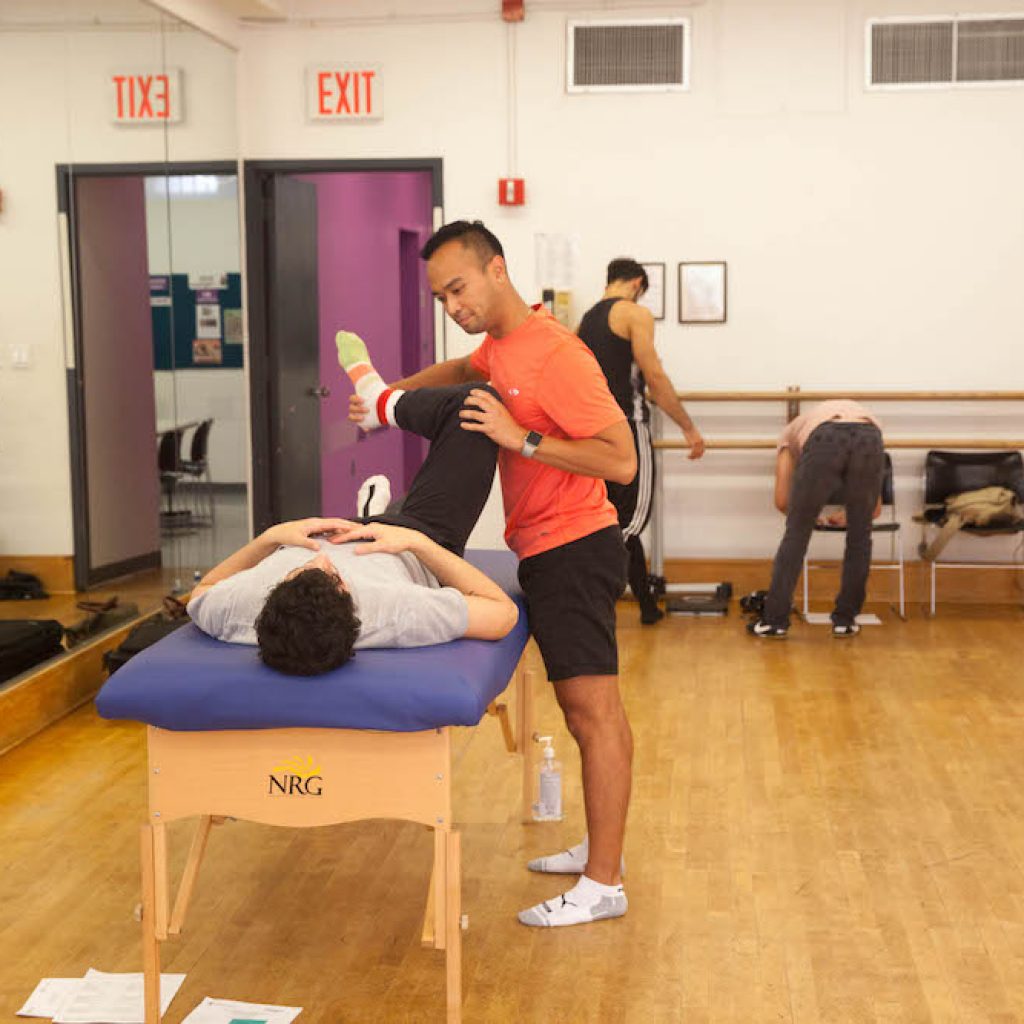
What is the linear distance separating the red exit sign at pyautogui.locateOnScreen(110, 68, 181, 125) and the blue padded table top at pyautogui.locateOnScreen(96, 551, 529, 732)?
349cm

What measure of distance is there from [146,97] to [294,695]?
383cm

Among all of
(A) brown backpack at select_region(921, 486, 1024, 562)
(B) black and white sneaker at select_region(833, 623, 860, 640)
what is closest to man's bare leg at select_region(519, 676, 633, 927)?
(B) black and white sneaker at select_region(833, 623, 860, 640)

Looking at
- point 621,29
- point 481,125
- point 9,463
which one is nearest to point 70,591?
point 9,463

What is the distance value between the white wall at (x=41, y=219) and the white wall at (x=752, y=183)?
1234 millimetres

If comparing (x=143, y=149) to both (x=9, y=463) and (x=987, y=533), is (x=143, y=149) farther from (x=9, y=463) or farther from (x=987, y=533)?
(x=987, y=533)

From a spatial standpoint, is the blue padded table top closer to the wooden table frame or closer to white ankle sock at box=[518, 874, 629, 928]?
the wooden table frame

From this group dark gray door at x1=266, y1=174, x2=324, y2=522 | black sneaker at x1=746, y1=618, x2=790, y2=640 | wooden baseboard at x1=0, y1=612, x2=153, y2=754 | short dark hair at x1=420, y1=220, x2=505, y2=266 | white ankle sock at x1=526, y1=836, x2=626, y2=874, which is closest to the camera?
short dark hair at x1=420, y1=220, x2=505, y2=266

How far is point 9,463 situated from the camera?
15.0 feet

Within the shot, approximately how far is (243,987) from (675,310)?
4193mm

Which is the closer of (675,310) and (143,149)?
(143,149)

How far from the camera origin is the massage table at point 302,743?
2.25 metres

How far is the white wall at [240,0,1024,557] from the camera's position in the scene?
6062mm

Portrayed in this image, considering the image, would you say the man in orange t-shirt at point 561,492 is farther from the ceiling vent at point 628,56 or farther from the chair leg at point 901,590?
the ceiling vent at point 628,56

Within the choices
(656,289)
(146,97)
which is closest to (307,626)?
(146,97)
